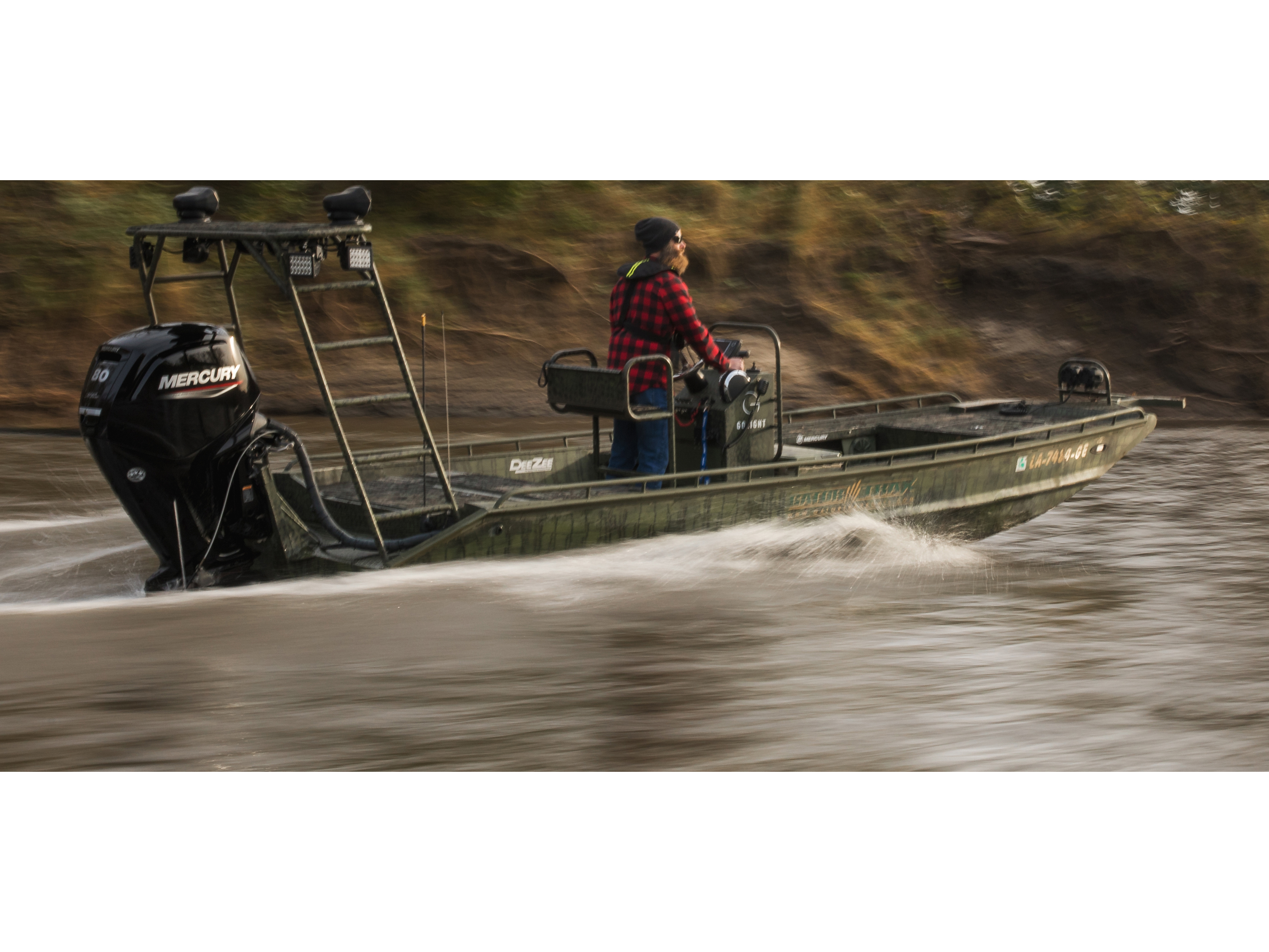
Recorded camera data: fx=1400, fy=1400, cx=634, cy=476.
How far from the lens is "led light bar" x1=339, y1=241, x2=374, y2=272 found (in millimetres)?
6207

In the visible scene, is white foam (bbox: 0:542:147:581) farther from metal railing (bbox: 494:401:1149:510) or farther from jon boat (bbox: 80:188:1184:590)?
metal railing (bbox: 494:401:1149:510)

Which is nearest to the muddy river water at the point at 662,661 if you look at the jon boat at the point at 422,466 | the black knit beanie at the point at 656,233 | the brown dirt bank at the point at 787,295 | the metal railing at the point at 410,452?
the jon boat at the point at 422,466

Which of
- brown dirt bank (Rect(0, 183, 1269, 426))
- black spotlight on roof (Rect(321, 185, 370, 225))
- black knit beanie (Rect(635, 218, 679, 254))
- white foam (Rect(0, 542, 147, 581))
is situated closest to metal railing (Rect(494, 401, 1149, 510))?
black knit beanie (Rect(635, 218, 679, 254))

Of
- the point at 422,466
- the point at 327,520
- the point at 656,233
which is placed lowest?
the point at 327,520

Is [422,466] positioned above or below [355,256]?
below

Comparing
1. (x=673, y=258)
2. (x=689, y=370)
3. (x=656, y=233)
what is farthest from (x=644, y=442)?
(x=656, y=233)

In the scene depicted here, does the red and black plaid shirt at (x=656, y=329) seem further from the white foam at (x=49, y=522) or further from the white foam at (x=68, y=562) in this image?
the white foam at (x=49, y=522)

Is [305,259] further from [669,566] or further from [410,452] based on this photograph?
[410,452]

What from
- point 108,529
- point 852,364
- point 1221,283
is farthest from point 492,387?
point 1221,283

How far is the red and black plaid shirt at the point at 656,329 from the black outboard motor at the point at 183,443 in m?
2.05

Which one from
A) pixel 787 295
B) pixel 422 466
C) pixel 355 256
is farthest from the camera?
pixel 787 295

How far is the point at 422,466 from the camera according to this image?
332 inches

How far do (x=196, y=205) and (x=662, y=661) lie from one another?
3.13 meters

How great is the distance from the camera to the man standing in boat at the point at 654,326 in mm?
7641
